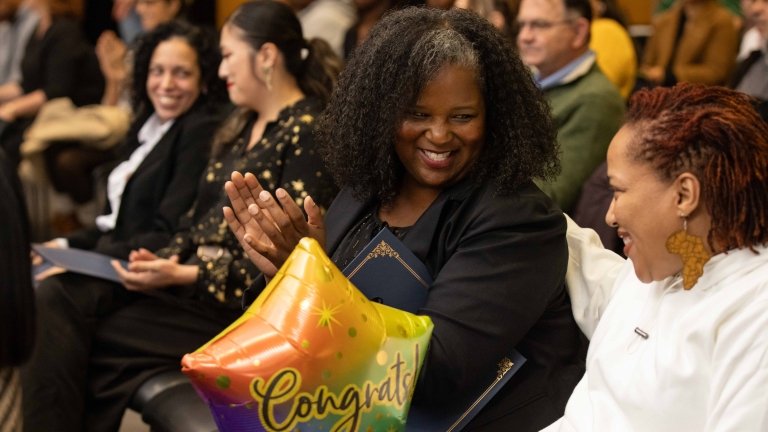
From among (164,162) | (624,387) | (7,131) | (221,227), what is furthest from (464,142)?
(7,131)

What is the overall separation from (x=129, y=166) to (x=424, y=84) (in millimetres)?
1860

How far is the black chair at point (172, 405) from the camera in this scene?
2.75m

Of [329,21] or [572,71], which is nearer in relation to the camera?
[572,71]

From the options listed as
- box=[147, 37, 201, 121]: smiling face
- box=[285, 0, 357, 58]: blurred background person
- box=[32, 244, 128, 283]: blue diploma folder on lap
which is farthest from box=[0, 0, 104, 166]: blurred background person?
box=[32, 244, 128, 283]: blue diploma folder on lap

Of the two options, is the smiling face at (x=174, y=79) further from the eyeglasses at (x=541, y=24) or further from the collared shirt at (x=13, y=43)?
the collared shirt at (x=13, y=43)

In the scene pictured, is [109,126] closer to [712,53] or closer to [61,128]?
[61,128]

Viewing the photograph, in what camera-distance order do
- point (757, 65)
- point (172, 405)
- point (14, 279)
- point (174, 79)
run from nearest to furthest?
1. point (14, 279)
2. point (172, 405)
3. point (174, 79)
4. point (757, 65)

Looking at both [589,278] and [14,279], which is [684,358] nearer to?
[589,278]

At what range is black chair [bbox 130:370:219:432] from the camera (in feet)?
9.04

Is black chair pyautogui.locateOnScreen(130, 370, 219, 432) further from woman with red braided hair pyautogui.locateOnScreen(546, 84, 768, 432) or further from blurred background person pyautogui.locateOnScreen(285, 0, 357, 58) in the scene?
blurred background person pyautogui.locateOnScreen(285, 0, 357, 58)

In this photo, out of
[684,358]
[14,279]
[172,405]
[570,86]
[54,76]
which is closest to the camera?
[684,358]

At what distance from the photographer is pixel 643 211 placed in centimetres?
180

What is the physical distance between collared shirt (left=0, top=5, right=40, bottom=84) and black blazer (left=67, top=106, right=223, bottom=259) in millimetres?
3061

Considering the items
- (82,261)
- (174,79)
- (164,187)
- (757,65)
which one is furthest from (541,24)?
(82,261)
